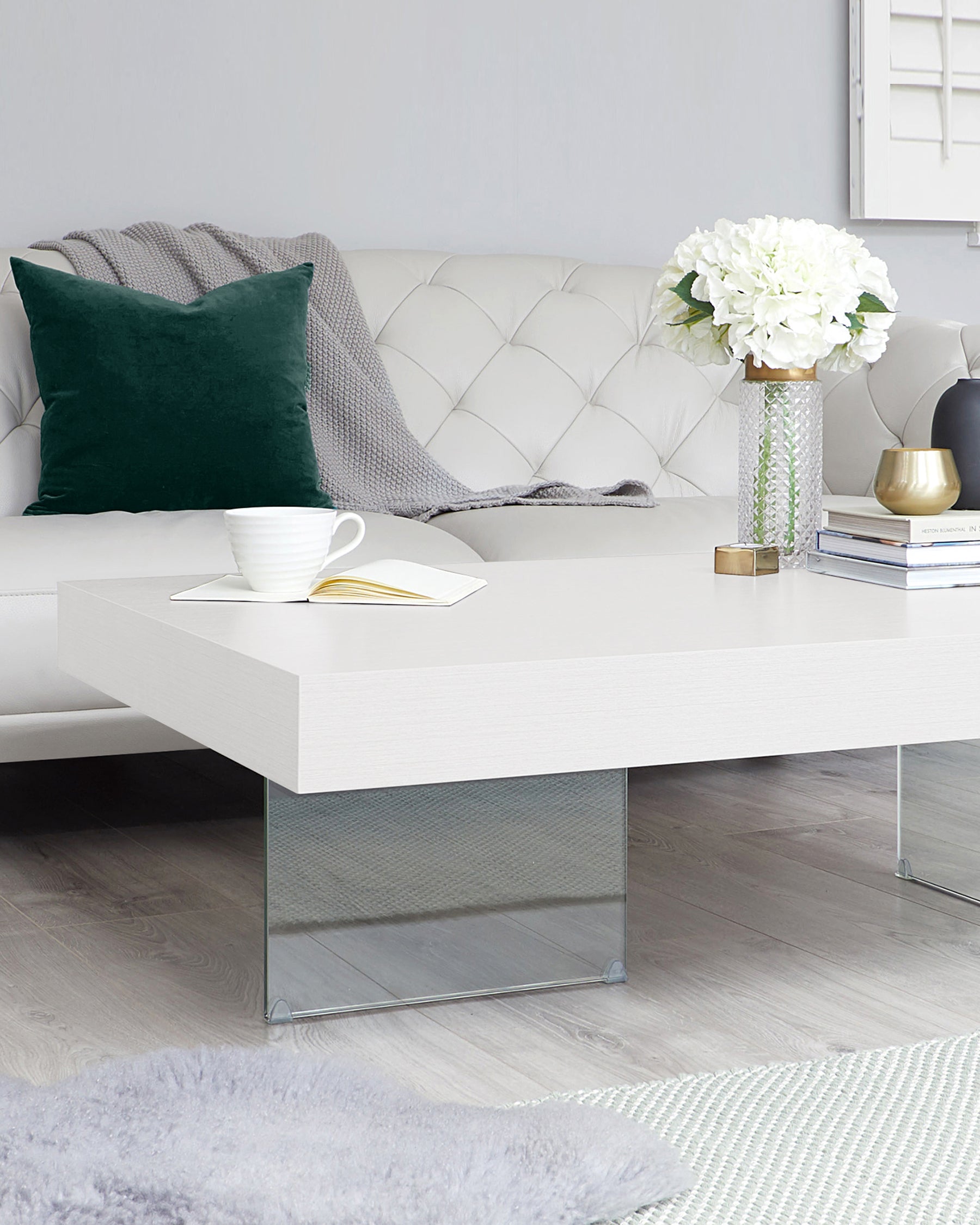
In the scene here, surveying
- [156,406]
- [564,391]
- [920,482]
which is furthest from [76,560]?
[564,391]

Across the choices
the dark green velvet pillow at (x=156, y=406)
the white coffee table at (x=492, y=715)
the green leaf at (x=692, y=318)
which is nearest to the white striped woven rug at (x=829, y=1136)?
the white coffee table at (x=492, y=715)

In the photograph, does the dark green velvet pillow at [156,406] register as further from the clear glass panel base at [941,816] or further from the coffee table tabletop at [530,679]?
the clear glass panel base at [941,816]

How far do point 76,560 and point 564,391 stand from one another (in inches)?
50.0

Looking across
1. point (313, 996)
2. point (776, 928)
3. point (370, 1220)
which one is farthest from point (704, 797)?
point (370, 1220)

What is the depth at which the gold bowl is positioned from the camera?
1.86 meters

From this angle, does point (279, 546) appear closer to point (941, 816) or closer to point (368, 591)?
point (368, 591)

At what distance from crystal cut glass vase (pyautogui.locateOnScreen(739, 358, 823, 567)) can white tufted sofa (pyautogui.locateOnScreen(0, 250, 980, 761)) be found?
59 centimetres

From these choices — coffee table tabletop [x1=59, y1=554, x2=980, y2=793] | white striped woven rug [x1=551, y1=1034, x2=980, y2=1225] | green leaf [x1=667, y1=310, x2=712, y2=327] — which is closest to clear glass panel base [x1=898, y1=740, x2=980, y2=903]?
coffee table tabletop [x1=59, y1=554, x2=980, y2=793]

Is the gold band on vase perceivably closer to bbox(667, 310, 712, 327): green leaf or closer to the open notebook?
bbox(667, 310, 712, 327): green leaf

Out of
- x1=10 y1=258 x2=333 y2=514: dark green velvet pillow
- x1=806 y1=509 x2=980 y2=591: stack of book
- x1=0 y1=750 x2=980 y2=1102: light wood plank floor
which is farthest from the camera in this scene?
x1=10 y1=258 x2=333 y2=514: dark green velvet pillow

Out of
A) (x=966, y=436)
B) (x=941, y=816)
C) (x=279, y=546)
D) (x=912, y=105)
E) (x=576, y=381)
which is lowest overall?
(x=941, y=816)

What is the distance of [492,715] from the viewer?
127cm

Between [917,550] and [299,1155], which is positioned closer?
[299,1155]

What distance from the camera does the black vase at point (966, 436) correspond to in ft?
6.31
